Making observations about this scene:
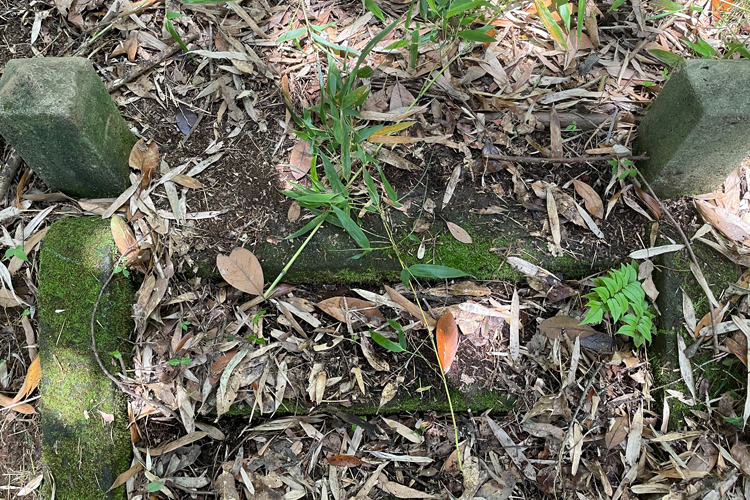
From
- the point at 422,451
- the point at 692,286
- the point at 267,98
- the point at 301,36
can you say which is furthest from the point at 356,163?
the point at 692,286

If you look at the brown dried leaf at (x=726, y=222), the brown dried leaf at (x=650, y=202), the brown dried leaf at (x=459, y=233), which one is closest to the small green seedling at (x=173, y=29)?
the brown dried leaf at (x=459, y=233)

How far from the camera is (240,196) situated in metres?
2.03

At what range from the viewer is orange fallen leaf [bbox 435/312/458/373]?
1892 millimetres

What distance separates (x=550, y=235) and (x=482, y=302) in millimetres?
397

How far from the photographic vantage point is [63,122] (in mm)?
1636

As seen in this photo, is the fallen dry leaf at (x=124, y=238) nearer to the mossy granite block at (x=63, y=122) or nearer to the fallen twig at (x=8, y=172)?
the mossy granite block at (x=63, y=122)

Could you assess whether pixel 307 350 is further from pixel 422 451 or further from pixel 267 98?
pixel 267 98

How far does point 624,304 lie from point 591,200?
0.47 m

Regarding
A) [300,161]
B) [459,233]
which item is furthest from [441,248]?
[300,161]

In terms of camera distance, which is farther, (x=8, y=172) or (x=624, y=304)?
(x=8, y=172)

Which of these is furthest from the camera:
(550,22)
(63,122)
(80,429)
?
(550,22)

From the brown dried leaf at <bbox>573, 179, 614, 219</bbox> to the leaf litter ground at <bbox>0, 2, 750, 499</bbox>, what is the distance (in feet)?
0.05

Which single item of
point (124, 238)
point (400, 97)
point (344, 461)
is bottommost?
point (344, 461)

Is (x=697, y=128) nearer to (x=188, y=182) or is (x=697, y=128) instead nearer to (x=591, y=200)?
(x=591, y=200)
